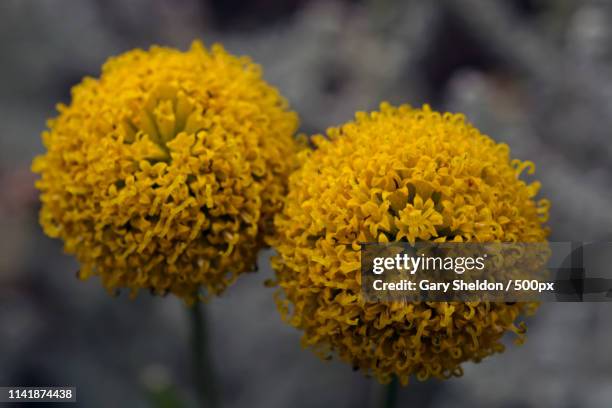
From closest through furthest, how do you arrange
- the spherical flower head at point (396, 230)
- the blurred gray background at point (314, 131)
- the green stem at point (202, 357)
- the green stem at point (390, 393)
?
the spherical flower head at point (396, 230) → the green stem at point (390, 393) → the green stem at point (202, 357) → the blurred gray background at point (314, 131)

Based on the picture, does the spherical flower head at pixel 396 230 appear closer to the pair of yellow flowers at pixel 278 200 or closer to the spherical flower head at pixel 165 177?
the pair of yellow flowers at pixel 278 200

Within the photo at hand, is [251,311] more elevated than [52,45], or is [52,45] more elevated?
[52,45]

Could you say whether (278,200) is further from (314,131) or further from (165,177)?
(314,131)

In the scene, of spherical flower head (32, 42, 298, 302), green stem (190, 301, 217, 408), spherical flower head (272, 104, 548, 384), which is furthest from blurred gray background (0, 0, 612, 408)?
spherical flower head (272, 104, 548, 384)

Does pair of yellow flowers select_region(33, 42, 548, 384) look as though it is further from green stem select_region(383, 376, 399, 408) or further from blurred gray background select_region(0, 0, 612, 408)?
blurred gray background select_region(0, 0, 612, 408)

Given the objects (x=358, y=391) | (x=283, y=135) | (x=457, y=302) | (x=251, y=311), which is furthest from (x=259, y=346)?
(x=457, y=302)

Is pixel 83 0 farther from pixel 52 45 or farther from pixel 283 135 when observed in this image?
pixel 283 135

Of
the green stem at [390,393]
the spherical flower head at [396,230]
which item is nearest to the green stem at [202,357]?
the spherical flower head at [396,230]
